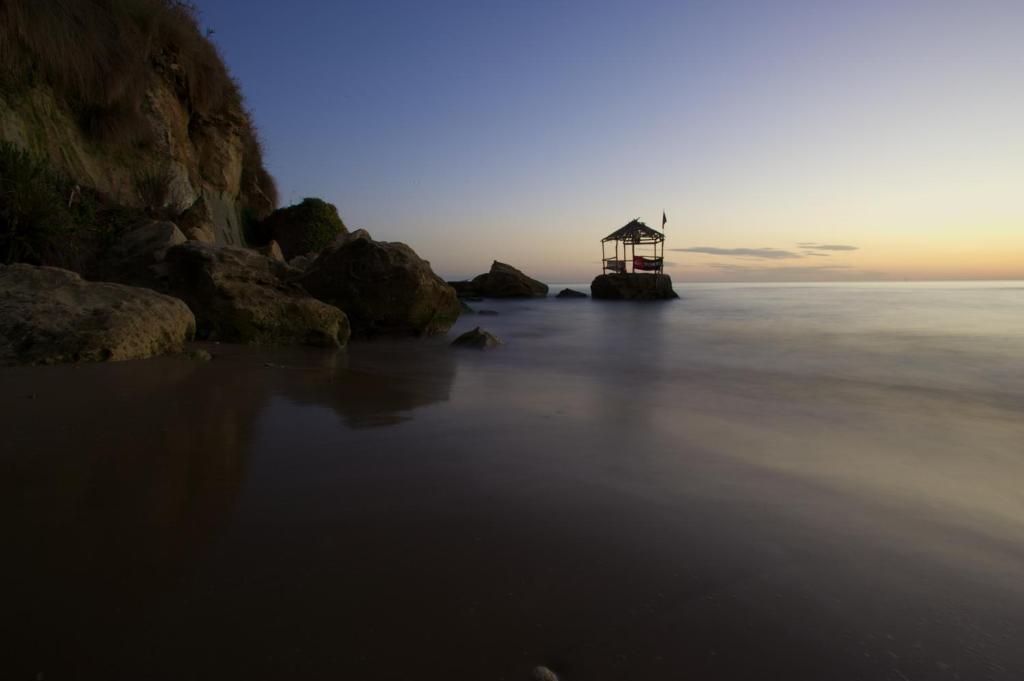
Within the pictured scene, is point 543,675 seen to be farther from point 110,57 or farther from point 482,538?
point 110,57

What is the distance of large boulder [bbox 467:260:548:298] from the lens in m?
35.2

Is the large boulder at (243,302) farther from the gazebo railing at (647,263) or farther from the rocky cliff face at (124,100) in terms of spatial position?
the gazebo railing at (647,263)

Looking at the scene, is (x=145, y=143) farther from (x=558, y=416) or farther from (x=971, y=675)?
(x=971, y=675)

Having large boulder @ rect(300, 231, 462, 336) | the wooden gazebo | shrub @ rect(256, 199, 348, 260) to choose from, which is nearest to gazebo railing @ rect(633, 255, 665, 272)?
the wooden gazebo

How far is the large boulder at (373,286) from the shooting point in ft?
28.2

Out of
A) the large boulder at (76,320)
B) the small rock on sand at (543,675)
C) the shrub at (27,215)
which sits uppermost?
the shrub at (27,215)

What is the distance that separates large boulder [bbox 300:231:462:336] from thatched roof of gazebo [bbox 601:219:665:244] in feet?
85.4

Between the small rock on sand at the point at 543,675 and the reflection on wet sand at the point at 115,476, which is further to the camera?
the reflection on wet sand at the point at 115,476

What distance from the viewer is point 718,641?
128 cm

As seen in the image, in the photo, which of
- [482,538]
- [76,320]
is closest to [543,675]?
[482,538]

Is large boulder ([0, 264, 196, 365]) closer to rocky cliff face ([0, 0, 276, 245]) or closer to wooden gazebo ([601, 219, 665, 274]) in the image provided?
rocky cliff face ([0, 0, 276, 245])

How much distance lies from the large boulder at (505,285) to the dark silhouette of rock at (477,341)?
2710cm

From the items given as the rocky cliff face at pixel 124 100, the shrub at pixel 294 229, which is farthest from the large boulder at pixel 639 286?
the rocky cliff face at pixel 124 100

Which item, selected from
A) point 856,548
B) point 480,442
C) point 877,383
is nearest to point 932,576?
point 856,548
